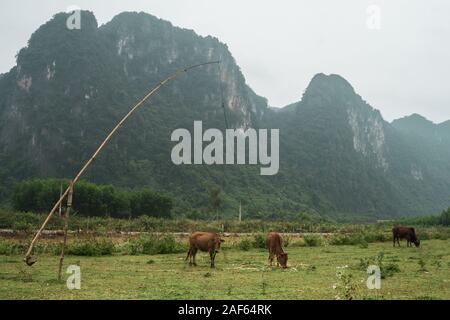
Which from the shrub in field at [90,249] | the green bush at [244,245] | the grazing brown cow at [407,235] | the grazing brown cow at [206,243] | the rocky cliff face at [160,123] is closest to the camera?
the grazing brown cow at [206,243]

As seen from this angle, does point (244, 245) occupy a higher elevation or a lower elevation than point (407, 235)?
lower

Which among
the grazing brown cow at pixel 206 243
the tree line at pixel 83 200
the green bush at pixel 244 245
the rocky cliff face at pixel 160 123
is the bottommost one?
the green bush at pixel 244 245

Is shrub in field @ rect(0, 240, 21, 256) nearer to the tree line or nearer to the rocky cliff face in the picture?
the tree line

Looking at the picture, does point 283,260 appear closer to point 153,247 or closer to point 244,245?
point 153,247

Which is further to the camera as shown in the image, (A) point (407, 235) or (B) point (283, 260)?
(A) point (407, 235)

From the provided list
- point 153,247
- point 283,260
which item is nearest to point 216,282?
point 283,260

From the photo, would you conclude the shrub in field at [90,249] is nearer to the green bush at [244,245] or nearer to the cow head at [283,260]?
the green bush at [244,245]

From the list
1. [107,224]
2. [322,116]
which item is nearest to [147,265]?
[107,224]

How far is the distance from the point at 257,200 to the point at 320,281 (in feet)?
318

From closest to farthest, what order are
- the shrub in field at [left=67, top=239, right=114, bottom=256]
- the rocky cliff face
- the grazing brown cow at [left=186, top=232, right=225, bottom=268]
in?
the grazing brown cow at [left=186, top=232, right=225, bottom=268], the shrub in field at [left=67, top=239, right=114, bottom=256], the rocky cliff face

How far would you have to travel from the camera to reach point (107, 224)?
41.9 meters

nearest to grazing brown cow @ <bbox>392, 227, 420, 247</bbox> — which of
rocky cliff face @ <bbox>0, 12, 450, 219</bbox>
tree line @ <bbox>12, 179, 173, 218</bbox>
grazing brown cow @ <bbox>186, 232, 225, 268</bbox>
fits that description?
grazing brown cow @ <bbox>186, 232, 225, 268</bbox>

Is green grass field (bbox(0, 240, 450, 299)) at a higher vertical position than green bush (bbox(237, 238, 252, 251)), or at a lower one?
higher

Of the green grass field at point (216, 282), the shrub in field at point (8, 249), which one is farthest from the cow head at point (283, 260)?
the shrub in field at point (8, 249)
